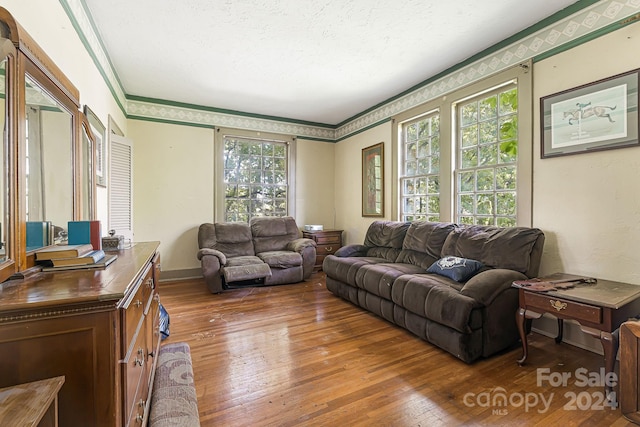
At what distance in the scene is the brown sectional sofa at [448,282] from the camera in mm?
2209

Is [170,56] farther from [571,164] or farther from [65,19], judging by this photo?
[571,164]

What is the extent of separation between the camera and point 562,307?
1930 mm

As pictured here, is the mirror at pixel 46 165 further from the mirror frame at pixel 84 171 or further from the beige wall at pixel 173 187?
the beige wall at pixel 173 187

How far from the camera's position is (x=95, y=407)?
0.91 meters

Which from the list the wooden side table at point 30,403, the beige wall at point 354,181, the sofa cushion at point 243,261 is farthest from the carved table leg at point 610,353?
the sofa cushion at point 243,261

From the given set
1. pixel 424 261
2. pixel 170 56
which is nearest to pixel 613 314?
pixel 424 261

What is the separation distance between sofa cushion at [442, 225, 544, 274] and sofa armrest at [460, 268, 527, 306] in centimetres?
22

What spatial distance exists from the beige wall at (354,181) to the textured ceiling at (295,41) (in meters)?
0.83

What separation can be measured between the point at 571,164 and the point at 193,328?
3.79 meters

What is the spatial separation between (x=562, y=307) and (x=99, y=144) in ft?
13.1

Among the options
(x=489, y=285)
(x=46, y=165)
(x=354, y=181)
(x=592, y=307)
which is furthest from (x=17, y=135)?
(x=354, y=181)

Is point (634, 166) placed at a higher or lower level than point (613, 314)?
higher

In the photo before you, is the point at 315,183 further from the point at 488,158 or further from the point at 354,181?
the point at 488,158

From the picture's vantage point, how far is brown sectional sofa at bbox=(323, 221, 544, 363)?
87.0 inches
